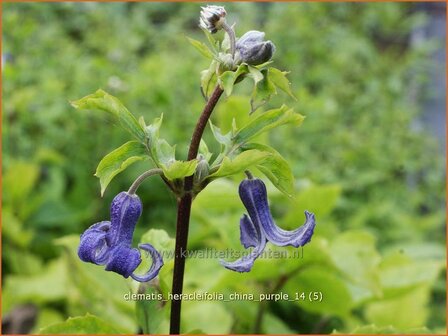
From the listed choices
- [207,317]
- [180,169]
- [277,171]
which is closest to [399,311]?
[207,317]

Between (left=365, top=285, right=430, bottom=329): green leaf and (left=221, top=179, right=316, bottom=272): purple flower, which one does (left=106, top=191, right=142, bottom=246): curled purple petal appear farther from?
(left=365, top=285, right=430, bottom=329): green leaf

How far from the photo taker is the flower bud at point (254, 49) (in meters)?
0.87

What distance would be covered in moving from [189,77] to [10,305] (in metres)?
1.26

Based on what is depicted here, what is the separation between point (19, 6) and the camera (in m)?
3.22

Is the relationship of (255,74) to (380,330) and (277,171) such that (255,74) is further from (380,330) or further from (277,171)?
(380,330)

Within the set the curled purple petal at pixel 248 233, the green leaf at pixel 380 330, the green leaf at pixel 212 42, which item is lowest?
the green leaf at pixel 380 330

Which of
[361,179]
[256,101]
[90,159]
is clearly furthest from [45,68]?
[256,101]

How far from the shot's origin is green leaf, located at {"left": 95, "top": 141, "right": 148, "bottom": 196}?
88 cm

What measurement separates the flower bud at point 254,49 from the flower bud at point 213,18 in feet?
0.15

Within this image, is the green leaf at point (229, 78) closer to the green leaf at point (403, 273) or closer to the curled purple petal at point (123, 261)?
the curled purple petal at point (123, 261)

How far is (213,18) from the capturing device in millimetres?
907

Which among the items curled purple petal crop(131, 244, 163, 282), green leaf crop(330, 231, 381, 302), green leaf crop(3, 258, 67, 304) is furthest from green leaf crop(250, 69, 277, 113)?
green leaf crop(3, 258, 67, 304)

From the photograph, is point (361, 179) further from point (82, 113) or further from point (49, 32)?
point (49, 32)

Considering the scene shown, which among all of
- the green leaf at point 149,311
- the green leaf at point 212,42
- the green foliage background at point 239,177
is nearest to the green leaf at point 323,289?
the green foliage background at point 239,177
